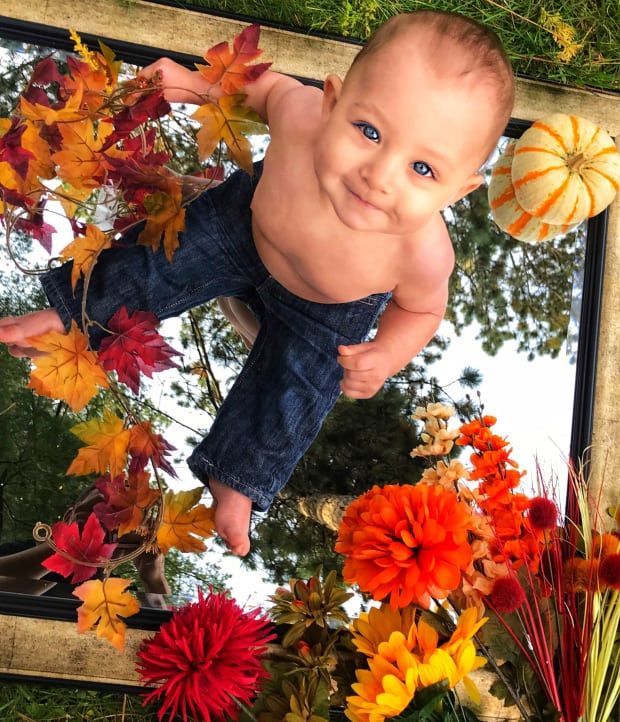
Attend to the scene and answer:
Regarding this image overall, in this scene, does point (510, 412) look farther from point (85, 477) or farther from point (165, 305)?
point (85, 477)

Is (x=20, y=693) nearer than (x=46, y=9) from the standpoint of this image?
Yes

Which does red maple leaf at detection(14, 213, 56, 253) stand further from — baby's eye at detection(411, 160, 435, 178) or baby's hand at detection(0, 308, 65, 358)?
baby's eye at detection(411, 160, 435, 178)

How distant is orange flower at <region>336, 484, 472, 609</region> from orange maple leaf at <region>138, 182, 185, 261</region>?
1.87 ft

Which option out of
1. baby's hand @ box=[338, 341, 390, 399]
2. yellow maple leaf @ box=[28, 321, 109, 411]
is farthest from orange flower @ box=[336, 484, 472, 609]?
yellow maple leaf @ box=[28, 321, 109, 411]

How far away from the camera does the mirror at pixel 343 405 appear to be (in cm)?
153

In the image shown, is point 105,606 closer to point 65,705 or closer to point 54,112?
point 65,705

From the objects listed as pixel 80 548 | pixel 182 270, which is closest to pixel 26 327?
pixel 182 270

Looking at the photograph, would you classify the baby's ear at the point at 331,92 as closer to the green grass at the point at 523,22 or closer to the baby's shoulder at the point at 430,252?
the baby's shoulder at the point at 430,252

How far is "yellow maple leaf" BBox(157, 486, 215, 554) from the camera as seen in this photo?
136cm

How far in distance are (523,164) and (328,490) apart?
85 centimetres

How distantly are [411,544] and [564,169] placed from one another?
1005 mm

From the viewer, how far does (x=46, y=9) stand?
1564 mm

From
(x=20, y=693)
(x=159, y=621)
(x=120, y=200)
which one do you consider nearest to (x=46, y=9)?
(x=120, y=200)

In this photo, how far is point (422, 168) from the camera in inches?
41.3
